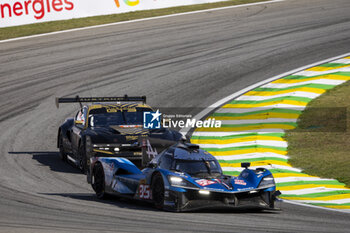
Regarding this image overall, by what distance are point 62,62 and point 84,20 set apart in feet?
18.9

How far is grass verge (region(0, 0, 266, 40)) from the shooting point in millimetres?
30000

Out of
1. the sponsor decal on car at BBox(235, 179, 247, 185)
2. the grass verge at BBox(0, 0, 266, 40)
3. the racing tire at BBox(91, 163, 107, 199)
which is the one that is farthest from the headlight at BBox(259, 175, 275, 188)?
the grass verge at BBox(0, 0, 266, 40)

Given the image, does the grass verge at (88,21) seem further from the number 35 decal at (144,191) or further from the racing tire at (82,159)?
the number 35 decal at (144,191)

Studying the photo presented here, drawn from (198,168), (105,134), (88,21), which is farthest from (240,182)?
(88,21)

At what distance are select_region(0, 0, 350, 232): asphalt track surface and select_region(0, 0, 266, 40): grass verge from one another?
1.09 m

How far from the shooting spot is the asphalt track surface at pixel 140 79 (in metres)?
10.5

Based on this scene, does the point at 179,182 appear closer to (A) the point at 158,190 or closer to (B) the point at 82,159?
(A) the point at 158,190

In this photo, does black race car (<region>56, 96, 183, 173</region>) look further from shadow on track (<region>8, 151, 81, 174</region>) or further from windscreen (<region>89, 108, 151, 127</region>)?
shadow on track (<region>8, 151, 81, 174</region>)

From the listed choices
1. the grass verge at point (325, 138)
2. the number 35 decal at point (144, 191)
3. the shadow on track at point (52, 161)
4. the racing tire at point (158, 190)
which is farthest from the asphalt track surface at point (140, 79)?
the grass verge at point (325, 138)

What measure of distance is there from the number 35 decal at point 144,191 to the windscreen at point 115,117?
14.7 feet

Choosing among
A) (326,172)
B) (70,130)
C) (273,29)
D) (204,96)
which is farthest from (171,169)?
(273,29)

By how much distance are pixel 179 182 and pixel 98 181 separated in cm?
255

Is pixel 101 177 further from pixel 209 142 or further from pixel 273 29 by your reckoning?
pixel 273 29

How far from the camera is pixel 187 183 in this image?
1120 centimetres
